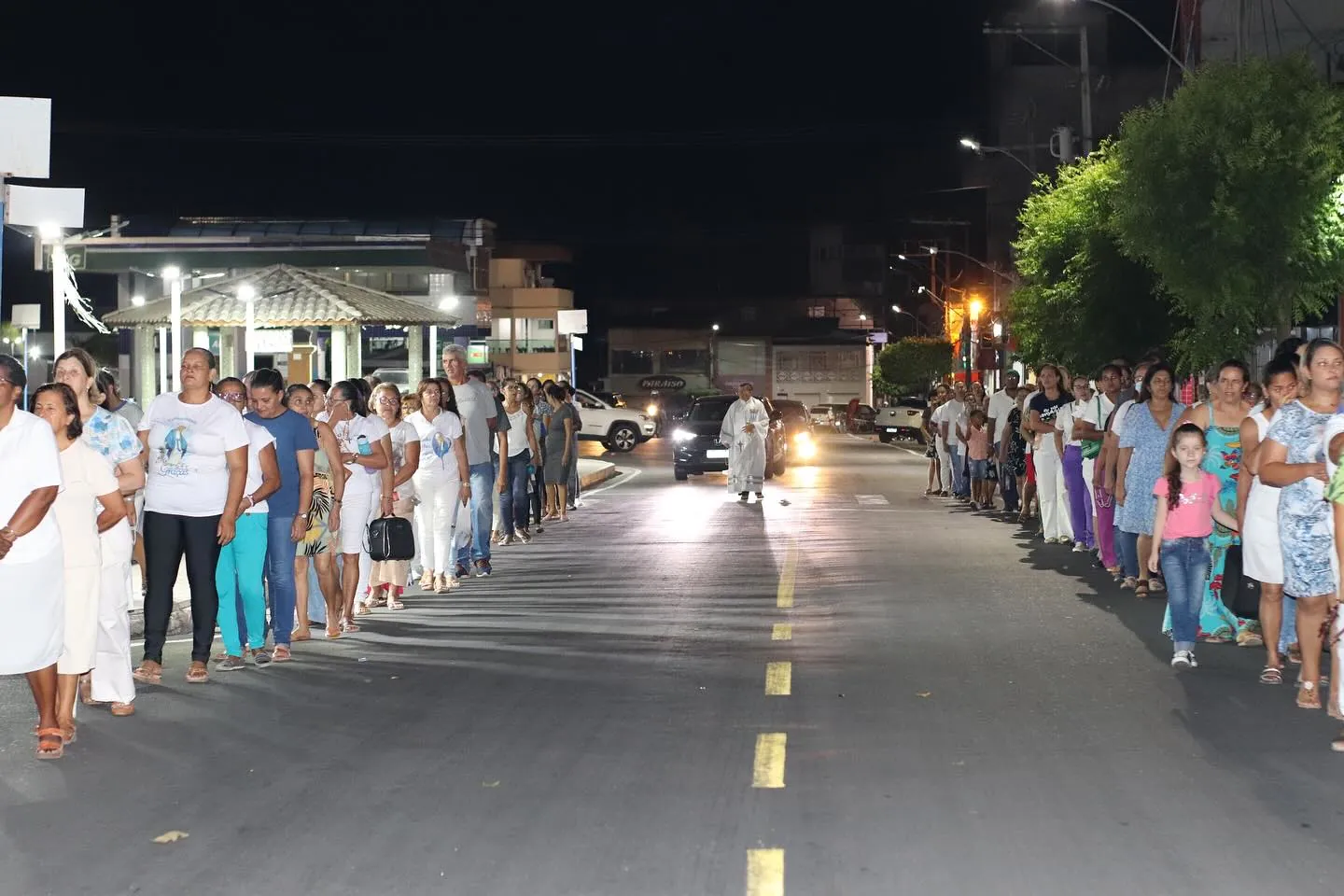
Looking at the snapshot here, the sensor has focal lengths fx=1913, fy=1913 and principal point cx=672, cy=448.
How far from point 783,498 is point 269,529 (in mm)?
17834

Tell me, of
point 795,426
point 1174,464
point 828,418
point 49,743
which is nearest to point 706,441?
point 795,426

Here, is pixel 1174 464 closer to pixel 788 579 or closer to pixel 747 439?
pixel 788 579

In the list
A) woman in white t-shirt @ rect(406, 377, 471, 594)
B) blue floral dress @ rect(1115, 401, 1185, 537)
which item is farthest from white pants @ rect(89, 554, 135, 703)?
blue floral dress @ rect(1115, 401, 1185, 537)

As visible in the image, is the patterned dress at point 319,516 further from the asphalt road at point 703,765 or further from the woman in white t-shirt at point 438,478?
the woman in white t-shirt at point 438,478

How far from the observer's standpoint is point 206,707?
10102 millimetres

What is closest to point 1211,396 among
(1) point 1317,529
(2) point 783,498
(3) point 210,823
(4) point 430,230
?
(1) point 1317,529

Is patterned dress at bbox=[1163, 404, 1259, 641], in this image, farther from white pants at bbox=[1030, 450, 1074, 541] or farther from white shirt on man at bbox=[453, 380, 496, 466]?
white pants at bbox=[1030, 450, 1074, 541]

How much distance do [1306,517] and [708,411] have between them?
2633 centimetres

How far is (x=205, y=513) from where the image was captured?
10891mm

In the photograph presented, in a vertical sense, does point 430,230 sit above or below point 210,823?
above

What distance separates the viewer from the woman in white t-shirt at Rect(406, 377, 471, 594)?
51.0 feet

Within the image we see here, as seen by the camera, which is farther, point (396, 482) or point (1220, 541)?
point (396, 482)

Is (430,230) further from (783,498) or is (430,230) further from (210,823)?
(210,823)

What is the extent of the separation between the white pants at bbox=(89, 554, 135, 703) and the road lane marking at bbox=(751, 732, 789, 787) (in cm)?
335
